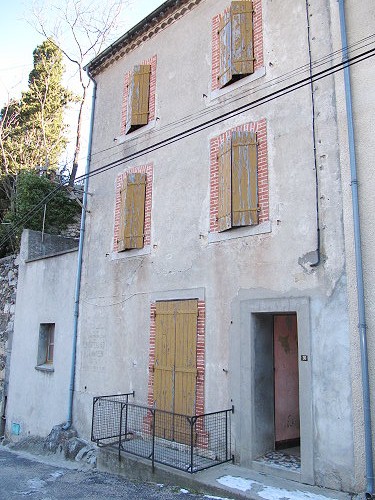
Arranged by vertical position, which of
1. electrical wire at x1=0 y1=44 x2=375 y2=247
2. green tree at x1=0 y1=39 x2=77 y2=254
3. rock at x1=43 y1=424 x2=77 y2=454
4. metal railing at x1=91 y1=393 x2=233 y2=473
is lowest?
rock at x1=43 y1=424 x2=77 y2=454

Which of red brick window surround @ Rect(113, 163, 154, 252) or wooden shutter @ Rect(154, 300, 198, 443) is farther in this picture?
red brick window surround @ Rect(113, 163, 154, 252)

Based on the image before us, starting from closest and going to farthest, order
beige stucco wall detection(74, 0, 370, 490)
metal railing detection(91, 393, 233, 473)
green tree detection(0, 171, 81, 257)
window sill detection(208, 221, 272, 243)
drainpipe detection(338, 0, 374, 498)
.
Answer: drainpipe detection(338, 0, 374, 498) → beige stucco wall detection(74, 0, 370, 490) → metal railing detection(91, 393, 233, 473) → window sill detection(208, 221, 272, 243) → green tree detection(0, 171, 81, 257)

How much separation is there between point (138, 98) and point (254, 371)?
249 inches

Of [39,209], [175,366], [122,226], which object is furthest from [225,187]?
[39,209]

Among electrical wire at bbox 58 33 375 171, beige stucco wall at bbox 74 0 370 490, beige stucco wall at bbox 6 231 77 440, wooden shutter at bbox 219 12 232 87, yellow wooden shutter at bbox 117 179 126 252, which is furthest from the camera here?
beige stucco wall at bbox 6 231 77 440

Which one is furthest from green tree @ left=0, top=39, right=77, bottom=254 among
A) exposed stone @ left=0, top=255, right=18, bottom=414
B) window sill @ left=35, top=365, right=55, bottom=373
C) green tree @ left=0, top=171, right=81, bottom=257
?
window sill @ left=35, top=365, right=55, bottom=373

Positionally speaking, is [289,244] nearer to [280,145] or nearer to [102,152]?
[280,145]

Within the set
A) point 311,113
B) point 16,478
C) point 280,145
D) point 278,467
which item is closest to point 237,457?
point 278,467

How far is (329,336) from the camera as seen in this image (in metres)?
6.07

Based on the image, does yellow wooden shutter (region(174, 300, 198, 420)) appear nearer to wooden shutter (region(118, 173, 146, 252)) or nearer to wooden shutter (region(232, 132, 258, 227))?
wooden shutter (region(232, 132, 258, 227))

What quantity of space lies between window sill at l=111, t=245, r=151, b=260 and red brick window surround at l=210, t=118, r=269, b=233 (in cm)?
175

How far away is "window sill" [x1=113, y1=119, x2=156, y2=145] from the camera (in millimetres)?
9727

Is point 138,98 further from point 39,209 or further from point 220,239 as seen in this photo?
point 39,209

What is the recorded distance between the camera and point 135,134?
10.1 m
